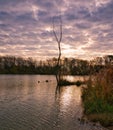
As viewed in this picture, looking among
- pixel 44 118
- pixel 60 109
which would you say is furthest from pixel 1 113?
pixel 60 109

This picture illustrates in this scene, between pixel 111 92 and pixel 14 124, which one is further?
pixel 111 92

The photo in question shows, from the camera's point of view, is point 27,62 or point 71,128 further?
point 27,62

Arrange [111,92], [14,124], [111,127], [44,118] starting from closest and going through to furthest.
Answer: [111,127]
[14,124]
[44,118]
[111,92]

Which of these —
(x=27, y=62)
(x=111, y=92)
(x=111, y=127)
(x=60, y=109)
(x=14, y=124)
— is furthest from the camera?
(x=27, y=62)

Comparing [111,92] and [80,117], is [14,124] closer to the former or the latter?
[80,117]

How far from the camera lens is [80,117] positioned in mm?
17875

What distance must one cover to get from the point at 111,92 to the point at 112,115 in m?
2.67

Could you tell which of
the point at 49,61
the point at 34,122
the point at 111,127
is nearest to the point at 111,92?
the point at 111,127

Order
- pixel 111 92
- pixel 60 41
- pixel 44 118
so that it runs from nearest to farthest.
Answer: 1. pixel 44 118
2. pixel 111 92
3. pixel 60 41

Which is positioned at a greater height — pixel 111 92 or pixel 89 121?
pixel 111 92

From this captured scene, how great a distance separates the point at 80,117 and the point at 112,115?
2381 mm

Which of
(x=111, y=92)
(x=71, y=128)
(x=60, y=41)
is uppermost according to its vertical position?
(x=60, y=41)

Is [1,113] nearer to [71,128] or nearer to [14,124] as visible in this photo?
[14,124]

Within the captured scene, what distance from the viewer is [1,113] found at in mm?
18797
